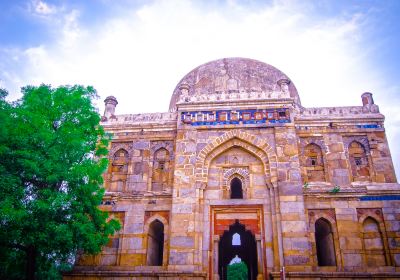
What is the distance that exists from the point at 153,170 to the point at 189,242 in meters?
3.08

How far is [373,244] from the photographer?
10.5m

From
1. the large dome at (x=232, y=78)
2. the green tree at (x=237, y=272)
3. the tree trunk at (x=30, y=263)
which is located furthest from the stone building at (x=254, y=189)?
the green tree at (x=237, y=272)

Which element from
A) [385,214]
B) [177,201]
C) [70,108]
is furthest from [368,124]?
[70,108]

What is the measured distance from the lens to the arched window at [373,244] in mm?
10312

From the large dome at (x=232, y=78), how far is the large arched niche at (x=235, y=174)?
349 centimetres

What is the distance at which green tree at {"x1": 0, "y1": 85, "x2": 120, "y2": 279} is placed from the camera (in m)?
8.11

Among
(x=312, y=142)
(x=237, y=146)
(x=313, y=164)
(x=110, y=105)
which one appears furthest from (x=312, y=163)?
(x=110, y=105)

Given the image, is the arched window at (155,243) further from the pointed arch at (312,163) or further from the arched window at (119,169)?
the pointed arch at (312,163)

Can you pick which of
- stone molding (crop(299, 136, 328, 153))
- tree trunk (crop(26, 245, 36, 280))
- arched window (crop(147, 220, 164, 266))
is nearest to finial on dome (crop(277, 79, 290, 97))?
stone molding (crop(299, 136, 328, 153))

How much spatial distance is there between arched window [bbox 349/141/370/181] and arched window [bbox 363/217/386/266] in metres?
1.51

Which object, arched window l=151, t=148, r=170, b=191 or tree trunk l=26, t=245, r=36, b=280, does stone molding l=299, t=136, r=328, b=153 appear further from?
tree trunk l=26, t=245, r=36, b=280

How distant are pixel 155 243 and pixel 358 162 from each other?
7.70 m

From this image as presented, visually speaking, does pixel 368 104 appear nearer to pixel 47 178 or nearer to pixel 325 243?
pixel 325 243

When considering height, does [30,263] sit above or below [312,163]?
below
